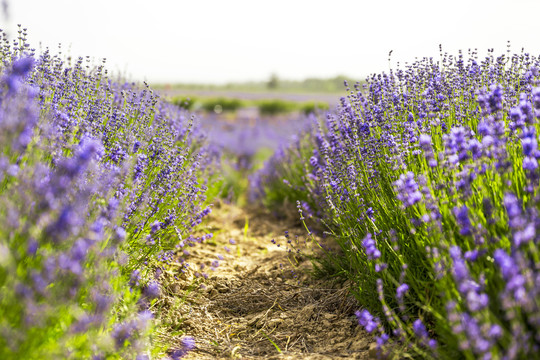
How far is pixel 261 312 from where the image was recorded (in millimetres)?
2887

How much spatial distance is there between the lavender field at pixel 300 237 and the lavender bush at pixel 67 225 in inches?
0.4

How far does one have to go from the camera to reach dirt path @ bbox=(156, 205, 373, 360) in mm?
2371

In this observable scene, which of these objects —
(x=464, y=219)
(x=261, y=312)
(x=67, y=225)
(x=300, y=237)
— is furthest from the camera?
(x=300, y=237)

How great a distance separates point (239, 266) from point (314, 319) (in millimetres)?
1070

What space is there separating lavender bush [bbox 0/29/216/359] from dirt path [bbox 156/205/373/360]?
37 centimetres

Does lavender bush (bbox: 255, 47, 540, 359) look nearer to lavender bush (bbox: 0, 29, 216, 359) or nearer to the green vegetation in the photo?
lavender bush (bbox: 0, 29, 216, 359)

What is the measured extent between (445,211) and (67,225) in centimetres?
146

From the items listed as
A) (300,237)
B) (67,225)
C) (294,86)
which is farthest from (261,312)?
(294,86)

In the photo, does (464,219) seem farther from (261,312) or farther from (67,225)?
(261,312)

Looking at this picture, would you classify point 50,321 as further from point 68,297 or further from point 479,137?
point 479,137

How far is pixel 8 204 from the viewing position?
4.78 ft

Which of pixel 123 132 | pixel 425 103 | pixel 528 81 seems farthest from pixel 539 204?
pixel 123 132

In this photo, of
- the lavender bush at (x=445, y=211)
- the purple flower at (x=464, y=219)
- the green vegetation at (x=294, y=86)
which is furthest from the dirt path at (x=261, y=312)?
the green vegetation at (x=294, y=86)

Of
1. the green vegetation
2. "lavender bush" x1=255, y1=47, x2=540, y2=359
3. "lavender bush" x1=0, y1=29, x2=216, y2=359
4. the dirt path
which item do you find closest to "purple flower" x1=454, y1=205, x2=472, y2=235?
"lavender bush" x1=255, y1=47, x2=540, y2=359
